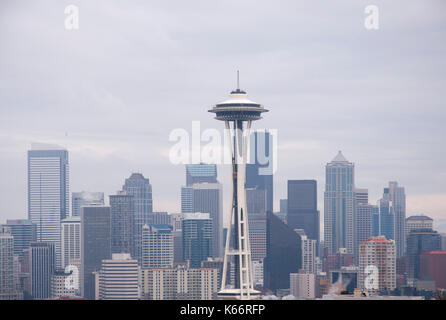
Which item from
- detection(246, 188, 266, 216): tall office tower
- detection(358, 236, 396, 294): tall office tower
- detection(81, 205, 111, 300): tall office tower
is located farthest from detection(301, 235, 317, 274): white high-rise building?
detection(81, 205, 111, 300): tall office tower

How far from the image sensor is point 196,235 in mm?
112562

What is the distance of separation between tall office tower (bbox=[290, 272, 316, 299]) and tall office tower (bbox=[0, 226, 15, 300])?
29810 millimetres

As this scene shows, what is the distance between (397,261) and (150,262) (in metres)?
29.4

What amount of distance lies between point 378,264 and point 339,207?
26.5 meters

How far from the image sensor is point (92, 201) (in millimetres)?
113562

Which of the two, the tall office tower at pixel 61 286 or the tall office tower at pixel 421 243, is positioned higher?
the tall office tower at pixel 421 243

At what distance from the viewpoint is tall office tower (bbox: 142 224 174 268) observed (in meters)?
108

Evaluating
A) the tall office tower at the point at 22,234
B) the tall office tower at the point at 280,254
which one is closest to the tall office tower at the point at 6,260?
the tall office tower at the point at 22,234

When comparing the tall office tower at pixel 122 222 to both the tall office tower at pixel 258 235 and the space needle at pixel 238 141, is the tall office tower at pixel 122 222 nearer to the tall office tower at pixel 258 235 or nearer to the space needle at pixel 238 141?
the tall office tower at pixel 258 235

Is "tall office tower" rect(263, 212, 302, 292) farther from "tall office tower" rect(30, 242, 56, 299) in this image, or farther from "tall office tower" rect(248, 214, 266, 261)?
"tall office tower" rect(30, 242, 56, 299)

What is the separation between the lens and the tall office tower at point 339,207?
111m

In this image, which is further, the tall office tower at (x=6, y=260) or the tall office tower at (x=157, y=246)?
the tall office tower at (x=157, y=246)

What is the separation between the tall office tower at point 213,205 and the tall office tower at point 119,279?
33.3ft
